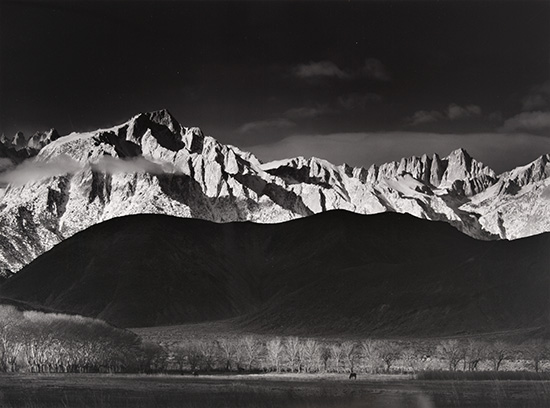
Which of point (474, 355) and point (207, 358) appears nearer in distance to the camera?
point (474, 355)

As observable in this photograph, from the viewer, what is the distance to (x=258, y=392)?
392 ft

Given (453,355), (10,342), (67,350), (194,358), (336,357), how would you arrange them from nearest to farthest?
(453,355)
(67,350)
(194,358)
(10,342)
(336,357)

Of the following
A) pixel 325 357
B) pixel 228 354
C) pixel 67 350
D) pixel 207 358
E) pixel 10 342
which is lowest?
pixel 325 357

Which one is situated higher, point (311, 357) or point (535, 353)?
point (311, 357)

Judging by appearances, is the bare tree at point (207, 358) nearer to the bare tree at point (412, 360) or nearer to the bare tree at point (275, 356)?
the bare tree at point (275, 356)

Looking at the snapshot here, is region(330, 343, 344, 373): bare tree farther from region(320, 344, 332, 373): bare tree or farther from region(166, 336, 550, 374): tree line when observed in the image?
region(320, 344, 332, 373): bare tree

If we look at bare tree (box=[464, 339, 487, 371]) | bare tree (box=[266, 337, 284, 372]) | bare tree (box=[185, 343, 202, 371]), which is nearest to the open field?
bare tree (box=[464, 339, 487, 371])

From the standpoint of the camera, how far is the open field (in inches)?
4040

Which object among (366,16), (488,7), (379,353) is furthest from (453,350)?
(488,7)

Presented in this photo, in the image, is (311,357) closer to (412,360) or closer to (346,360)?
(346,360)

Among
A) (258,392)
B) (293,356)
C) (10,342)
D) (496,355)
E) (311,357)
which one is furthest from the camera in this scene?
(311,357)

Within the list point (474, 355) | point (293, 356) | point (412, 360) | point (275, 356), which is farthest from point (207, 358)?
point (474, 355)

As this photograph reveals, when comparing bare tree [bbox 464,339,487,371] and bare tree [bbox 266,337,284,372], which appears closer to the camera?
bare tree [bbox 464,339,487,371]

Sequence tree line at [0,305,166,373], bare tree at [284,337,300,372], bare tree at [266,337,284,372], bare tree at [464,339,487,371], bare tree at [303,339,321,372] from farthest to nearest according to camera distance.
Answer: bare tree at [284,337,300,372] → bare tree at [266,337,284,372] → bare tree at [303,339,321,372] → tree line at [0,305,166,373] → bare tree at [464,339,487,371]
